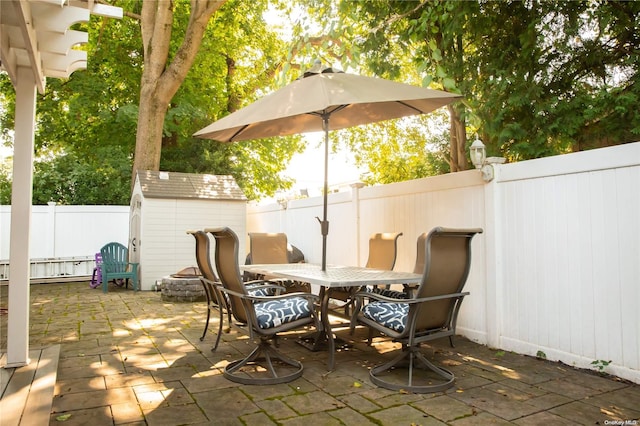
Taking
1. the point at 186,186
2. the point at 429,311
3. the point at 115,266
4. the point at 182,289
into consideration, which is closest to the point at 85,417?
the point at 429,311

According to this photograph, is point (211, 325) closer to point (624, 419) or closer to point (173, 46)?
point (624, 419)

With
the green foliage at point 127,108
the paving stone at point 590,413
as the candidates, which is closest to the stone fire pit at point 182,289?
the paving stone at point 590,413

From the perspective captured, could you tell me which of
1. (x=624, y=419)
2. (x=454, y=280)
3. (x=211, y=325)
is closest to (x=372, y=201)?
(x=211, y=325)

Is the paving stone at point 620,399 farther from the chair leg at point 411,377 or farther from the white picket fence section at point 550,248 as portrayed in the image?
the chair leg at point 411,377

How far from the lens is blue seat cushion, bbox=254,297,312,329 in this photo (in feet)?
11.1

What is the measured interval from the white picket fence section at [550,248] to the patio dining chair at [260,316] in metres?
1.93

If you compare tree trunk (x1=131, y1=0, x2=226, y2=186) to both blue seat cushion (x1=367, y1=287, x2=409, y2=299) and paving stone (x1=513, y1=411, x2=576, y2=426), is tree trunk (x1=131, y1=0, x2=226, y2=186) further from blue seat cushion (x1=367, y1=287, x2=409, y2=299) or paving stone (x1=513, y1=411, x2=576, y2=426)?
paving stone (x1=513, y1=411, x2=576, y2=426)

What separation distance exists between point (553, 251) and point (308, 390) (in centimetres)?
233

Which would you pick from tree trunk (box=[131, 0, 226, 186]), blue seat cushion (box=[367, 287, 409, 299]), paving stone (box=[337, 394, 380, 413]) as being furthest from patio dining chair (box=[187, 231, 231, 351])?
tree trunk (box=[131, 0, 226, 186])

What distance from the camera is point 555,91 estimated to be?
636 centimetres

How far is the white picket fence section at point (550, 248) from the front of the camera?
3342mm

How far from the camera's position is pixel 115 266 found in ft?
29.1

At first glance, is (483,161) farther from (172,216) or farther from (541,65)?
(172,216)

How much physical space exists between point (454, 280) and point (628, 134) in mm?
4048
